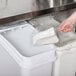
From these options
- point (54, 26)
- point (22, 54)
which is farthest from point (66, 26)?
point (22, 54)

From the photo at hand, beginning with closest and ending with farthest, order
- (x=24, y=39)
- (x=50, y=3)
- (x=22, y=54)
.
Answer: (x=22, y=54) < (x=24, y=39) < (x=50, y=3)

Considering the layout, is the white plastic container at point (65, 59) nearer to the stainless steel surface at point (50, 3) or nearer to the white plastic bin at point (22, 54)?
the white plastic bin at point (22, 54)

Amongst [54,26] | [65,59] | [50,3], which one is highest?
[50,3]

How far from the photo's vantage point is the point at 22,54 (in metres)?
1.11

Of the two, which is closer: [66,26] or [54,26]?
[66,26]

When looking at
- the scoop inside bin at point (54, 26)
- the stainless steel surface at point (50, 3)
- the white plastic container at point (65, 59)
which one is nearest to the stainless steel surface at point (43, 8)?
the stainless steel surface at point (50, 3)

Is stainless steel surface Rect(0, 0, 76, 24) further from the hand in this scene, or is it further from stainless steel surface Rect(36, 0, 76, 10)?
the hand

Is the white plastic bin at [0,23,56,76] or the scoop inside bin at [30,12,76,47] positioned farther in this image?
the scoop inside bin at [30,12,76,47]

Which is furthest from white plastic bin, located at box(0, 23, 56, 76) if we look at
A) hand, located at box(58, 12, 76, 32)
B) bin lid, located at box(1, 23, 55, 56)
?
hand, located at box(58, 12, 76, 32)

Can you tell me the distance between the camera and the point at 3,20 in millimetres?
1116

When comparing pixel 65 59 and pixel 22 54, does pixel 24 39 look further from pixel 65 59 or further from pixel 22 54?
pixel 65 59

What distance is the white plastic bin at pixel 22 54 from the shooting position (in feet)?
3.50

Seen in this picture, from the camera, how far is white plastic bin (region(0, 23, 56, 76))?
1065mm

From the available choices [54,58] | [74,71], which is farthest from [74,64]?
[54,58]
